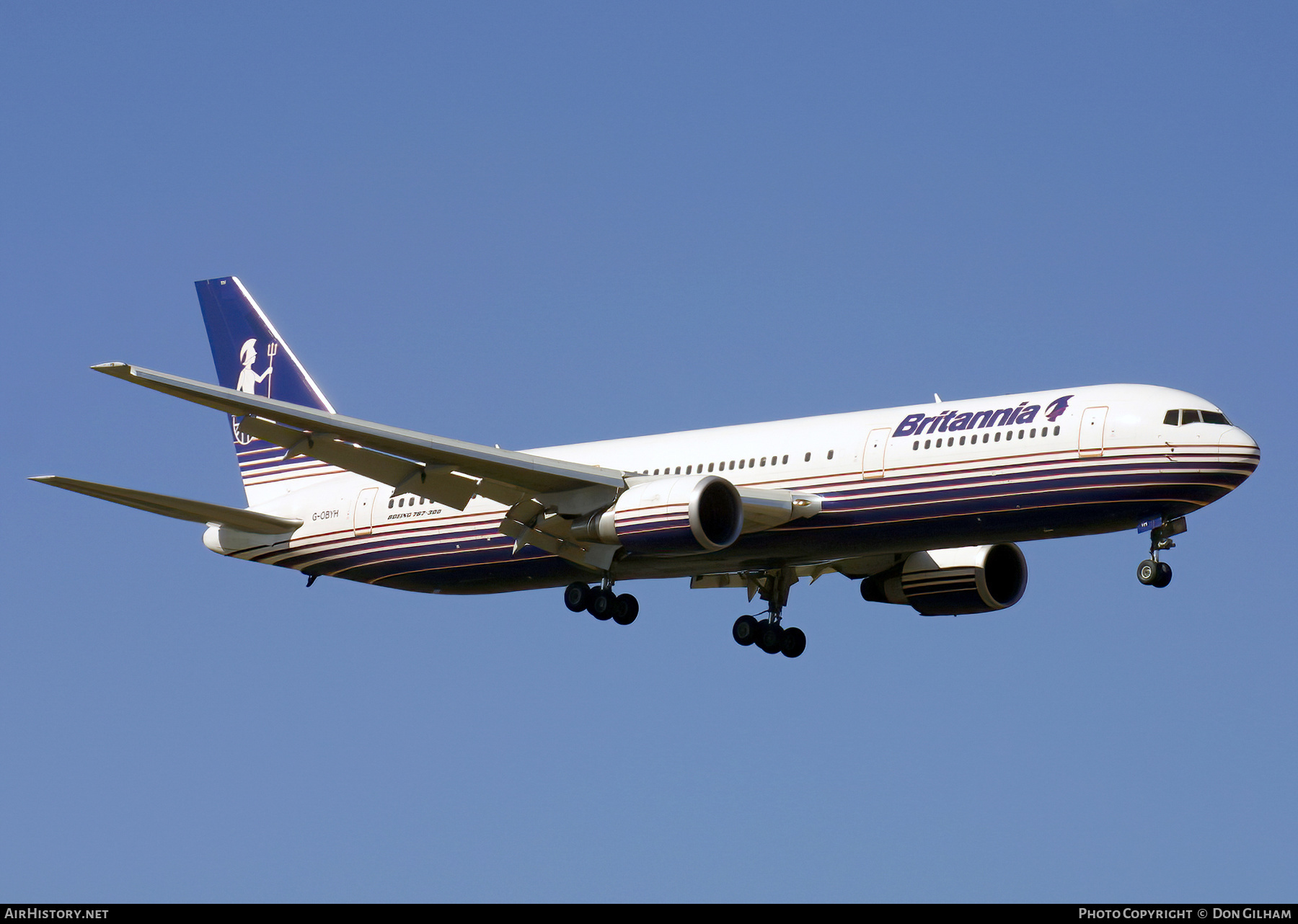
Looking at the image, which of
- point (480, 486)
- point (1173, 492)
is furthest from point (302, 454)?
point (1173, 492)

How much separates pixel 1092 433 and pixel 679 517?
8.90 metres

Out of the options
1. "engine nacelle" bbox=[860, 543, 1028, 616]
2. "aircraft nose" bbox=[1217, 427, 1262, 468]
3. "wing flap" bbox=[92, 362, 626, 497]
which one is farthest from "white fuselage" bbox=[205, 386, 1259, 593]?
"engine nacelle" bbox=[860, 543, 1028, 616]

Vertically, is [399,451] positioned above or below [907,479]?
below

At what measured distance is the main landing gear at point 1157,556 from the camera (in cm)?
3838

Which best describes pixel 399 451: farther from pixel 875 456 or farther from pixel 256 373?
pixel 256 373

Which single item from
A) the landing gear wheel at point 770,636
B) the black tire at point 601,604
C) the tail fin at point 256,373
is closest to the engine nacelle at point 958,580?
the landing gear wheel at point 770,636

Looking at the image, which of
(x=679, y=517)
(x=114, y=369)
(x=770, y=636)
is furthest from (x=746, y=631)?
(x=114, y=369)

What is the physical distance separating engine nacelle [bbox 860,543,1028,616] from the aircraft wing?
8.29 m

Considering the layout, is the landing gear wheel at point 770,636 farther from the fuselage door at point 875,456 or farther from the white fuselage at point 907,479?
the fuselage door at point 875,456

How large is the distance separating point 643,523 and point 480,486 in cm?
428

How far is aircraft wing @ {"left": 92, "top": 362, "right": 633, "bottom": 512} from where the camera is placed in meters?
37.1

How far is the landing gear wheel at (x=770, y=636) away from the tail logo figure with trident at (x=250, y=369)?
1504 centimetres

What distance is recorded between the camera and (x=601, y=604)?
43.3 metres
